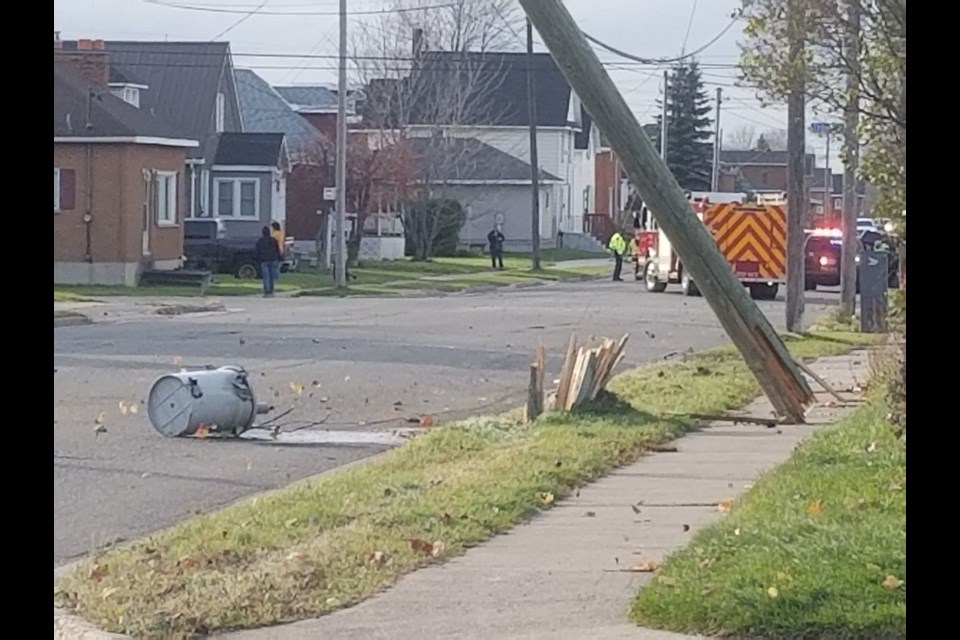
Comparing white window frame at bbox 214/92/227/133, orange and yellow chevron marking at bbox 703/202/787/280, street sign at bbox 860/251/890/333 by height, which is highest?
white window frame at bbox 214/92/227/133

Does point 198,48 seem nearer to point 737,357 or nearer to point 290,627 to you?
point 737,357

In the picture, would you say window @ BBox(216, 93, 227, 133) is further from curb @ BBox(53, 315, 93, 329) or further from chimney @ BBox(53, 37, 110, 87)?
curb @ BBox(53, 315, 93, 329)

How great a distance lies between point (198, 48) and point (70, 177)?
21.6 metres

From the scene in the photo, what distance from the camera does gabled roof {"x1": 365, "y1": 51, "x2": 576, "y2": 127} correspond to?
6531 centimetres

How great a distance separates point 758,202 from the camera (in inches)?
1578

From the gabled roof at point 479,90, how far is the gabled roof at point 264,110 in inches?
315

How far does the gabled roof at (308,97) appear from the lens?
79.8 m

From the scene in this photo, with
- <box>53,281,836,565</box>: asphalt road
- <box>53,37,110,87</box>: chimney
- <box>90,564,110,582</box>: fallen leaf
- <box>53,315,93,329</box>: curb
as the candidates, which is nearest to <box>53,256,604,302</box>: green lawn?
<box>53,281,836,565</box>: asphalt road

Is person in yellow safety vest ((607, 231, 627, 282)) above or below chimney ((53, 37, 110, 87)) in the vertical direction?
below

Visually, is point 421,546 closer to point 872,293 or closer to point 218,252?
point 872,293

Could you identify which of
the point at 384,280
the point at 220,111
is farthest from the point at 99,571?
the point at 220,111

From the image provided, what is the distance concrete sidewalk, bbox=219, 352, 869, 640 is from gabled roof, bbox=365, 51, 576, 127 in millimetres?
47810

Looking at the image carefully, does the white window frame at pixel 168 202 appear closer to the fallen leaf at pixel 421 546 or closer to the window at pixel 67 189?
the window at pixel 67 189

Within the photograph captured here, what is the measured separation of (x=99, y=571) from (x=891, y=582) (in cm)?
378
